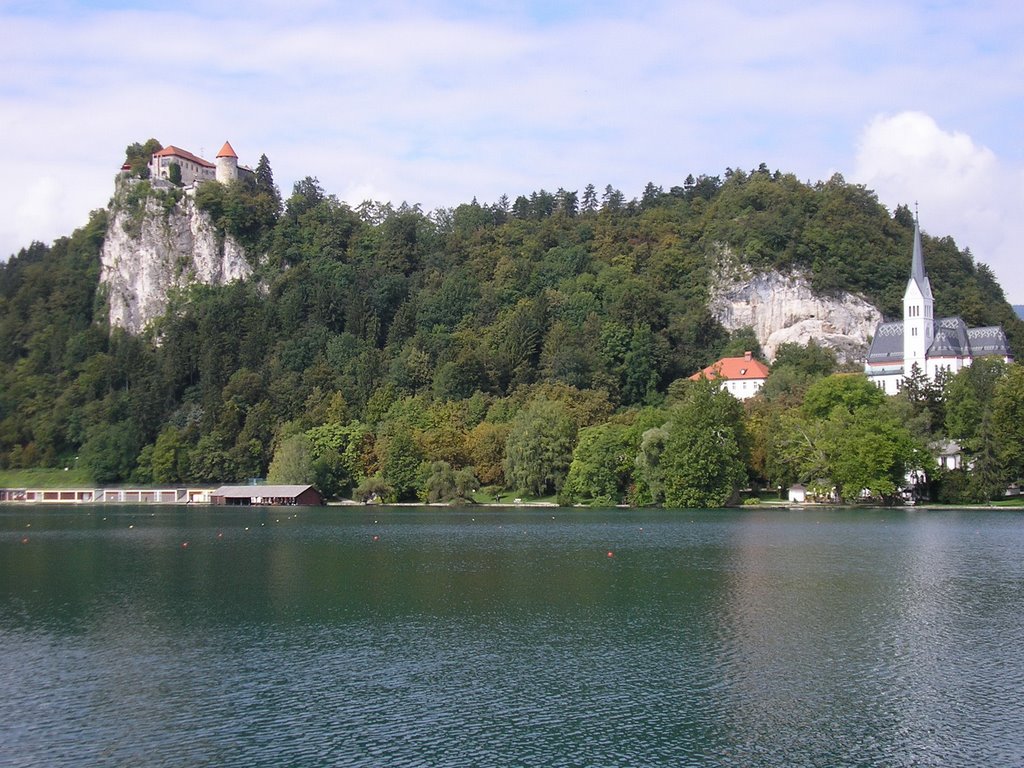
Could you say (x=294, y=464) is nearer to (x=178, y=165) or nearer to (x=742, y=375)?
(x=742, y=375)

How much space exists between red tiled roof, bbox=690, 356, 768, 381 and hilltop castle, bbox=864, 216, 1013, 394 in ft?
40.2

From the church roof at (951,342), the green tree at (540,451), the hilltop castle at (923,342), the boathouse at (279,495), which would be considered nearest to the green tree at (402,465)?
the boathouse at (279,495)

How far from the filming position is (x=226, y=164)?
183m

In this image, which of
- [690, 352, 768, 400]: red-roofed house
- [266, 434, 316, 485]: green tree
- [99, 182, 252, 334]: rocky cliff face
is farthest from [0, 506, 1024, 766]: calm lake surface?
[99, 182, 252, 334]: rocky cliff face

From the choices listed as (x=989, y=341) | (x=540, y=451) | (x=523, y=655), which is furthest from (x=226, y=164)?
(x=523, y=655)

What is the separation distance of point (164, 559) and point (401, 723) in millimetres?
35819

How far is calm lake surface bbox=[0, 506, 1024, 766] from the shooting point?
2391 cm

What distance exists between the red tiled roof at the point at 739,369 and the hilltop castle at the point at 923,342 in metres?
12.3

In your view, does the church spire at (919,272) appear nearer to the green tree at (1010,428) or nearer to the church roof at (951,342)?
the church roof at (951,342)

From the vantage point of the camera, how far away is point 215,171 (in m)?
185

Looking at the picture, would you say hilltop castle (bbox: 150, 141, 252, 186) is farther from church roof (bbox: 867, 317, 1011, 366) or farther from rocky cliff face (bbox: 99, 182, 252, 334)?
church roof (bbox: 867, 317, 1011, 366)

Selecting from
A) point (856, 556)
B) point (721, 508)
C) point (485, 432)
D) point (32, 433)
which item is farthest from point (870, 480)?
point (32, 433)

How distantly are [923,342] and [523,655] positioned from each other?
101197mm

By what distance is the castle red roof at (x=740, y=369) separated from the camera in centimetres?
12562
